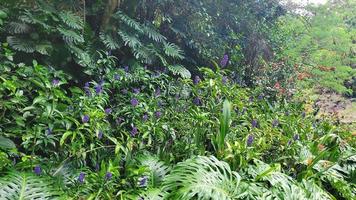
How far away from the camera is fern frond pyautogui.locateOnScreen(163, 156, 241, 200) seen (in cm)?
228

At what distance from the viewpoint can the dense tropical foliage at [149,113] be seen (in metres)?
2.38

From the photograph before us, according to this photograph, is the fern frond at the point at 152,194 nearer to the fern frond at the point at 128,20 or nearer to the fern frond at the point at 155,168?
the fern frond at the point at 155,168

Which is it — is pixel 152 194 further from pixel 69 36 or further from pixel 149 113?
pixel 69 36

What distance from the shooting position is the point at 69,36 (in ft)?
11.2

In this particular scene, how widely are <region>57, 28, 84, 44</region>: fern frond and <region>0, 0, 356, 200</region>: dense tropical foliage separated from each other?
12mm

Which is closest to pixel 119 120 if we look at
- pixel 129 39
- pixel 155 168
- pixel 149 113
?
pixel 149 113

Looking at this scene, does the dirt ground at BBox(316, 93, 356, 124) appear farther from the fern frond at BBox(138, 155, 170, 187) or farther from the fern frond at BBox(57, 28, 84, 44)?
the fern frond at BBox(57, 28, 84, 44)

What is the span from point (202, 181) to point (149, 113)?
2.60 feet

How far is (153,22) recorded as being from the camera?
4516 millimetres

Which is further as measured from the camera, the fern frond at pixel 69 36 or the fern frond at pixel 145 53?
the fern frond at pixel 145 53

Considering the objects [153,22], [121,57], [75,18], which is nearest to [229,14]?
[153,22]

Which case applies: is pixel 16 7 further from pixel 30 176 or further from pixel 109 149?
pixel 30 176

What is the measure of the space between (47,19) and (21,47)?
0.40m

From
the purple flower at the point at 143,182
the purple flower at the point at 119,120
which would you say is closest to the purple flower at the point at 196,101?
the purple flower at the point at 119,120
